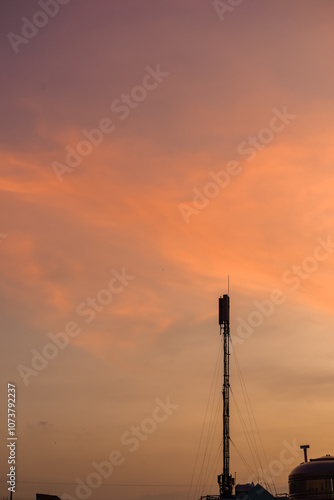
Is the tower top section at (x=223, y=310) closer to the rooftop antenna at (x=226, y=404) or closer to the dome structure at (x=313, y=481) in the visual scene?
the rooftop antenna at (x=226, y=404)

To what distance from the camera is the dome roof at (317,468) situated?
93.6 m

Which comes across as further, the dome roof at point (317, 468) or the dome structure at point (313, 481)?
the dome roof at point (317, 468)

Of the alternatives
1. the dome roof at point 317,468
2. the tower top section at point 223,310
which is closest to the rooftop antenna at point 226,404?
the tower top section at point 223,310

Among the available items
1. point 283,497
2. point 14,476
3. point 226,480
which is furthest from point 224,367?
point 14,476

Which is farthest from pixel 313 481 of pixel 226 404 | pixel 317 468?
pixel 226 404

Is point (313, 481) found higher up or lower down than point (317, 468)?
lower down

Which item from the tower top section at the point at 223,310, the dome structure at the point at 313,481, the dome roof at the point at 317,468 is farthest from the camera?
the tower top section at the point at 223,310

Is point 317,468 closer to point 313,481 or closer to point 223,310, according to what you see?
point 313,481

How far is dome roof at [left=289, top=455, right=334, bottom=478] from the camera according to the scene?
9356 centimetres

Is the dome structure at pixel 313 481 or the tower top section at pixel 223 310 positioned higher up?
the tower top section at pixel 223 310

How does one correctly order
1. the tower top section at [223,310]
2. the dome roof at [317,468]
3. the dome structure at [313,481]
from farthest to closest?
the tower top section at [223,310] < the dome roof at [317,468] < the dome structure at [313,481]

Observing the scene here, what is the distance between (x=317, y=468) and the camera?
311ft

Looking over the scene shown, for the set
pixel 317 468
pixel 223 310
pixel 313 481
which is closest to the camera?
pixel 313 481

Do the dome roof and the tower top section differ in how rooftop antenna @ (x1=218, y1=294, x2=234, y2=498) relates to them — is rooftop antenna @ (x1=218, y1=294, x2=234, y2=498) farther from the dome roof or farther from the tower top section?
the dome roof
